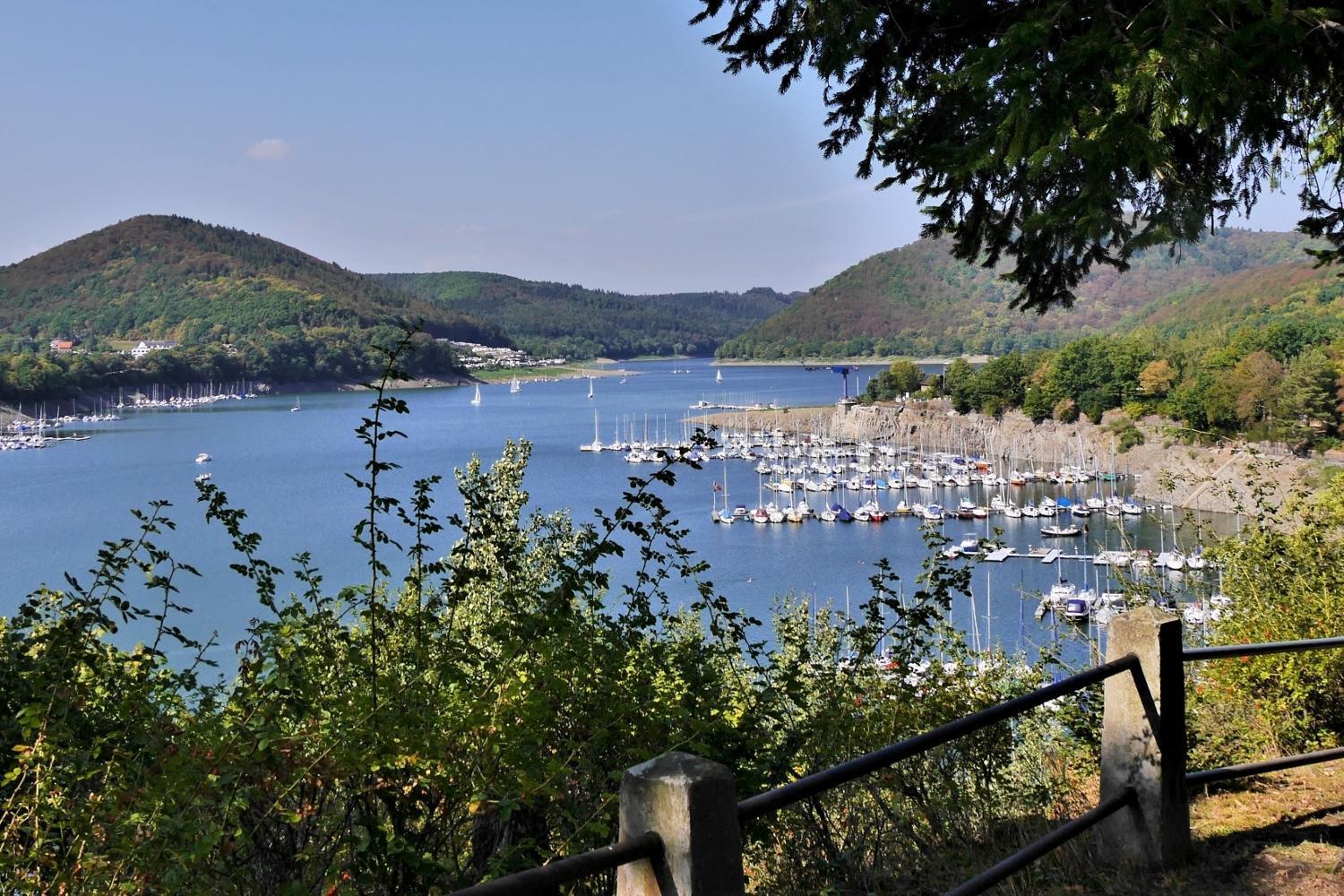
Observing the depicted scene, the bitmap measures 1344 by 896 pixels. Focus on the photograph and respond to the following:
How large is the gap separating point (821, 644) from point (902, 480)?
221 feet

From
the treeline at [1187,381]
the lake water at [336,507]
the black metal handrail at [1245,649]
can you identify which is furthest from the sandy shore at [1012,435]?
the black metal handrail at [1245,649]

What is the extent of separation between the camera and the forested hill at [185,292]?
488ft

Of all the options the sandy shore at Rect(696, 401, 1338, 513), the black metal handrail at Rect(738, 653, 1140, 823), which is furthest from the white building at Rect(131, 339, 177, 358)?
the black metal handrail at Rect(738, 653, 1140, 823)

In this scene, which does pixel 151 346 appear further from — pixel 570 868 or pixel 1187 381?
pixel 570 868

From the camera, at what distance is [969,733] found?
8.69ft

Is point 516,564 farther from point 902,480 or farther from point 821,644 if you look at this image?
point 902,480

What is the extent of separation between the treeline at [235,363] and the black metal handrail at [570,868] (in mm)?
116947

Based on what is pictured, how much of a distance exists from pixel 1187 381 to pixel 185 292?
139 m

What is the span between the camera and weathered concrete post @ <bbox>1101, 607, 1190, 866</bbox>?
2.91 metres

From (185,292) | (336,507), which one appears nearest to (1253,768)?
(336,507)

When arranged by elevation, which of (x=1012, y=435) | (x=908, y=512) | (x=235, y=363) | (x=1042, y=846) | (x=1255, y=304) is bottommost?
(x=908, y=512)

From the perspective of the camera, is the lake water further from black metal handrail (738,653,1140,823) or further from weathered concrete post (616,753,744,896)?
weathered concrete post (616,753,744,896)

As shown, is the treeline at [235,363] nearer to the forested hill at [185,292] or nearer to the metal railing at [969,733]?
the forested hill at [185,292]

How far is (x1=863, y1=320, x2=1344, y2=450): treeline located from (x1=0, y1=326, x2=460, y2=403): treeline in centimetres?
5939
